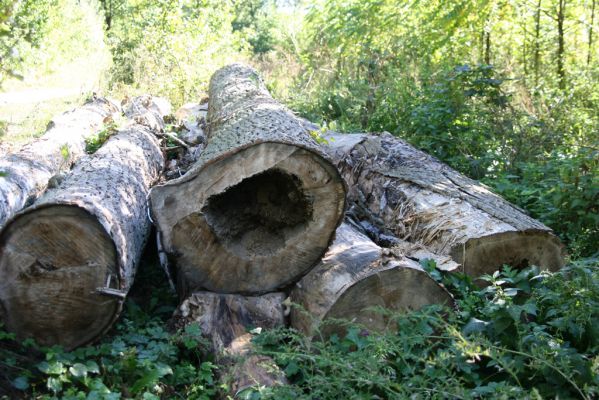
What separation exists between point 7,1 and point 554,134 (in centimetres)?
608

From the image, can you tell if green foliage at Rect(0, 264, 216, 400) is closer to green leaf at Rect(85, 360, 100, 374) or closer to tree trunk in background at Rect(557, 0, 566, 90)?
green leaf at Rect(85, 360, 100, 374)

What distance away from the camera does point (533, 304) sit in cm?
309

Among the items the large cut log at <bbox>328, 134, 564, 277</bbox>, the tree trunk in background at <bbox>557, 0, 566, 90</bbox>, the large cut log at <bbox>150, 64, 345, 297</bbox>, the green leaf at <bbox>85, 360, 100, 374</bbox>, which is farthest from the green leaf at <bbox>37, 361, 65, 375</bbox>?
the tree trunk in background at <bbox>557, 0, 566, 90</bbox>

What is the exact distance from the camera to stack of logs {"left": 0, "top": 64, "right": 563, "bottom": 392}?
3.44 metres

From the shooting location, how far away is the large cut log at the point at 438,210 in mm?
4164

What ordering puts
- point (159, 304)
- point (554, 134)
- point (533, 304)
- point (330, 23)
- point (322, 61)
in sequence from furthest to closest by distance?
1. point (330, 23)
2. point (322, 61)
3. point (554, 134)
4. point (159, 304)
5. point (533, 304)

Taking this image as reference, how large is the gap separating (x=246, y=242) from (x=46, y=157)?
2.65 meters

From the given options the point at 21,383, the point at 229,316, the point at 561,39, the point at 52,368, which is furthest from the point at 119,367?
the point at 561,39

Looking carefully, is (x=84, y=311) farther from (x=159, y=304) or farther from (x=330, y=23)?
(x=330, y=23)

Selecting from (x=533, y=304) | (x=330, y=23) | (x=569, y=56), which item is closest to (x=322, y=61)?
(x=330, y=23)

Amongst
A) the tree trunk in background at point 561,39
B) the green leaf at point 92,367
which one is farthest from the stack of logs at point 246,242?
the tree trunk in background at point 561,39

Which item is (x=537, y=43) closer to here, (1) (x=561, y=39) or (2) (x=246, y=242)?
(1) (x=561, y=39)

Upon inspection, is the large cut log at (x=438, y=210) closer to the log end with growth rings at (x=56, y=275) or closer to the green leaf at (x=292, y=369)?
the green leaf at (x=292, y=369)

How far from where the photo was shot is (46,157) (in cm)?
579
